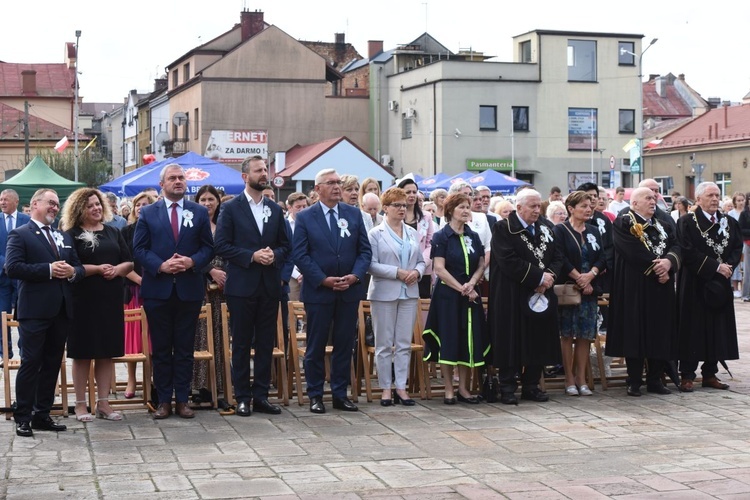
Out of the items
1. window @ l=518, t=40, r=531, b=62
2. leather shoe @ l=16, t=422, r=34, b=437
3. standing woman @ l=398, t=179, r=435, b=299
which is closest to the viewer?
leather shoe @ l=16, t=422, r=34, b=437

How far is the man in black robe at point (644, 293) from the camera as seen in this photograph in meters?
10.5

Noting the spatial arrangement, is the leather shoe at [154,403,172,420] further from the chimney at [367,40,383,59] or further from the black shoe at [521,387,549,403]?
the chimney at [367,40,383,59]

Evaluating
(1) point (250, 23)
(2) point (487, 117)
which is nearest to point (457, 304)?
(2) point (487, 117)

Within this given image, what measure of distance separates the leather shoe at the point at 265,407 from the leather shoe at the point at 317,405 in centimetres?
29

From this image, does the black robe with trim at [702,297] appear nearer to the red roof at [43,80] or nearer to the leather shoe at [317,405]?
the leather shoe at [317,405]

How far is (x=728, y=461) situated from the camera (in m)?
7.47

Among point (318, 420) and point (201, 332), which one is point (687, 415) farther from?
point (201, 332)

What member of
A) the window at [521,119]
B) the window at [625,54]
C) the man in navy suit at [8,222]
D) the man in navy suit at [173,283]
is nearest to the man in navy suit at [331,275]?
the man in navy suit at [173,283]

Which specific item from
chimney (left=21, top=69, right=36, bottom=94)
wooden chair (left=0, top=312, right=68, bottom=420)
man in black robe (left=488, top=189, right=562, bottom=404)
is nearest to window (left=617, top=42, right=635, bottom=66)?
chimney (left=21, top=69, right=36, bottom=94)

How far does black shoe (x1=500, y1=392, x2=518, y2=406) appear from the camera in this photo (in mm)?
10016

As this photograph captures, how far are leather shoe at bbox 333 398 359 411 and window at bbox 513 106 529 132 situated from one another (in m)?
46.2

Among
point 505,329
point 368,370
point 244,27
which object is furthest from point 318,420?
point 244,27

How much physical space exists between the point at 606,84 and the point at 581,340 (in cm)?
4695

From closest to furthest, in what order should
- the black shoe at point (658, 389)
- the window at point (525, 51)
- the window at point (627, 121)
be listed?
1. the black shoe at point (658, 389)
2. the window at point (525, 51)
3. the window at point (627, 121)
